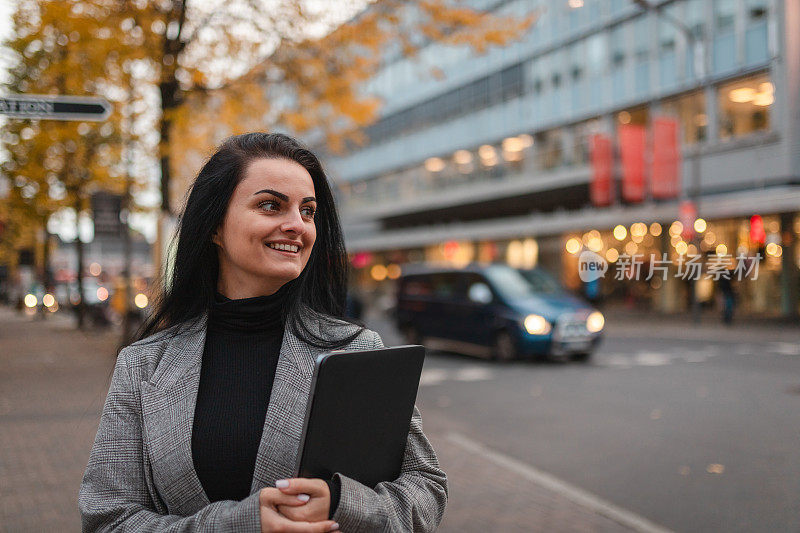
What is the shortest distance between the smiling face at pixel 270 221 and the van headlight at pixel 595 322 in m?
12.2

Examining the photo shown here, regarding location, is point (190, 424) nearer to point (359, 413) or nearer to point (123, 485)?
point (123, 485)

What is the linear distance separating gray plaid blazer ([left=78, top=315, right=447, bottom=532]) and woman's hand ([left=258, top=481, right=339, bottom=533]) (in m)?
0.09

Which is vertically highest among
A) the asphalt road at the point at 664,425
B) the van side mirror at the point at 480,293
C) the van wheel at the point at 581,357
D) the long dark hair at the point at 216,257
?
the long dark hair at the point at 216,257

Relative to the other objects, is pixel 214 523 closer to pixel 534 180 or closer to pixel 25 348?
pixel 25 348

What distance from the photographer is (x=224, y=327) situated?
2059 millimetres

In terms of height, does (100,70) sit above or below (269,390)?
above

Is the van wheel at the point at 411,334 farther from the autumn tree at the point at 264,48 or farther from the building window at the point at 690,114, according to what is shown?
the building window at the point at 690,114

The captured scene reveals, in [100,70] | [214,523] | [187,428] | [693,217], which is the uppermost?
[100,70]

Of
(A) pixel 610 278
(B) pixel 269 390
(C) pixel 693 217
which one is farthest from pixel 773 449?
(B) pixel 269 390

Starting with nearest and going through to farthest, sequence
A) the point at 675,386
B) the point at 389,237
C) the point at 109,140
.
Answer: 1. the point at 675,386
2. the point at 109,140
3. the point at 389,237

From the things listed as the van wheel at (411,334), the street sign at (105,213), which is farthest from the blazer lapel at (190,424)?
the van wheel at (411,334)

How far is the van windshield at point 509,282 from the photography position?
14164 millimetres

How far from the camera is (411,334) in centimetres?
1706

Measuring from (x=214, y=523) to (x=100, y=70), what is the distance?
1022 cm
